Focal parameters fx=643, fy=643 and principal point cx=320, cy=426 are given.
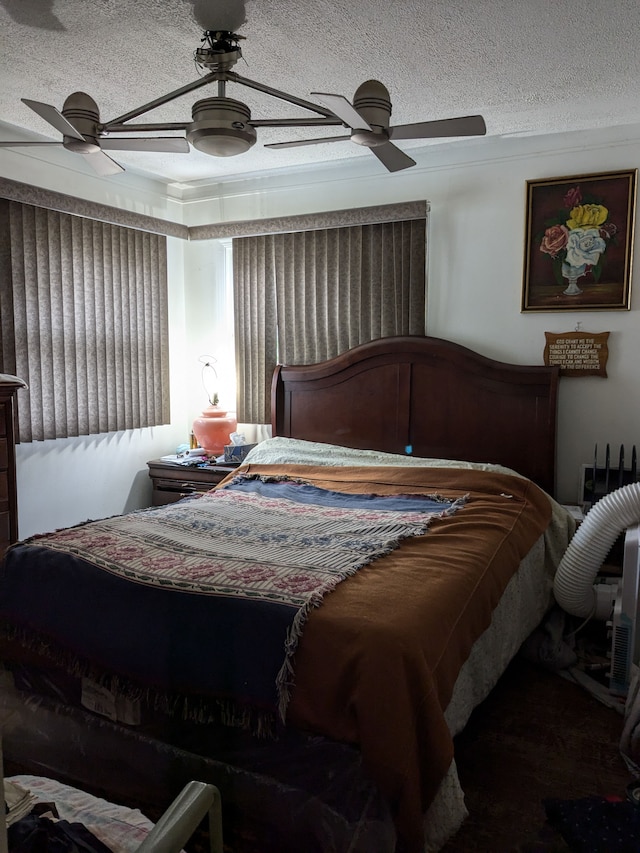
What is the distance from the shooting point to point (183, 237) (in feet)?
15.4

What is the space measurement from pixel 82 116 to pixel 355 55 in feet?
3.67

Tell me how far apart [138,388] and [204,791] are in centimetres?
375

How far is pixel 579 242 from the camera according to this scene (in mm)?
3488

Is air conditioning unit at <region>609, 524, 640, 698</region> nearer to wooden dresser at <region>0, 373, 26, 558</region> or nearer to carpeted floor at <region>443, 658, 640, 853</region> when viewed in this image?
carpeted floor at <region>443, 658, 640, 853</region>

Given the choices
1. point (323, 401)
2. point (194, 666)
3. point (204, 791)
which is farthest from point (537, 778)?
point (323, 401)

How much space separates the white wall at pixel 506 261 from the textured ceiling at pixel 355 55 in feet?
0.71

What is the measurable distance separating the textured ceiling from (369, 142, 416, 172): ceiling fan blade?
447 mm

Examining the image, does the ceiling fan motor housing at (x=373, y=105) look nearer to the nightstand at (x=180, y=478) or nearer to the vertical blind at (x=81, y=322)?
the vertical blind at (x=81, y=322)

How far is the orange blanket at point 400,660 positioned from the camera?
5.17ft

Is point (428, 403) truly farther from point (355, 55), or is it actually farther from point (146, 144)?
point (146, 144)

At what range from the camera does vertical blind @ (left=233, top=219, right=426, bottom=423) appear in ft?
12.9

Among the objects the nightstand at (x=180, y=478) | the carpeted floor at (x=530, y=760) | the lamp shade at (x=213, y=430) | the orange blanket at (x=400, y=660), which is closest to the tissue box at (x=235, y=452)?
the nightstand at (x=180, y=478)

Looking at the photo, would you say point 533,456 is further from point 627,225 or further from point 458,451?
point 627,225

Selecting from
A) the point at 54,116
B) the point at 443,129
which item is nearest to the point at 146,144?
the point at 54,116
